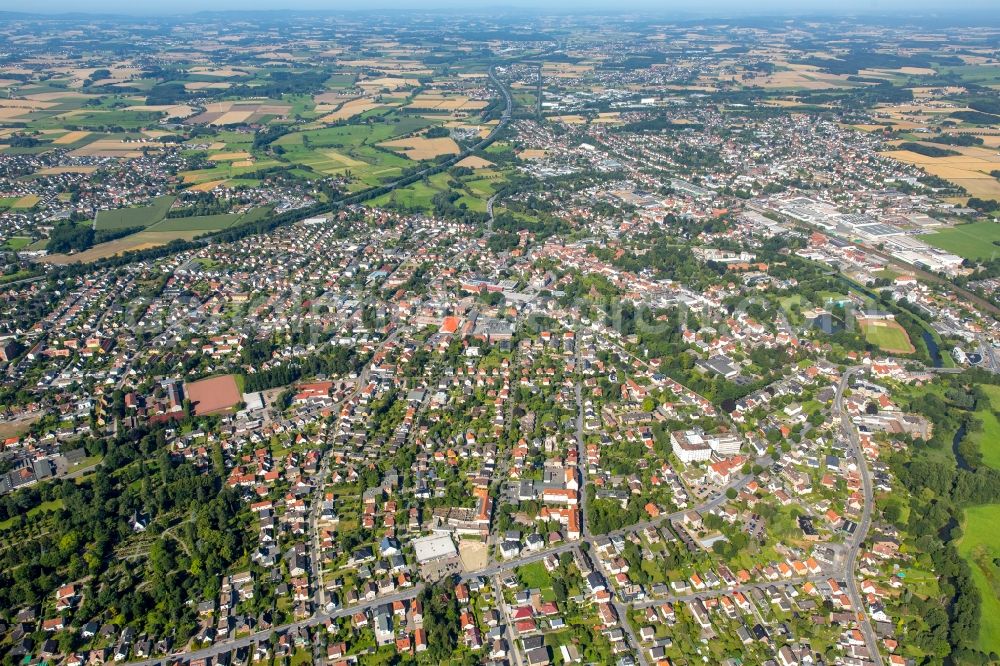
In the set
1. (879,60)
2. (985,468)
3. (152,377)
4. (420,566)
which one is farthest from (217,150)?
(879,60)

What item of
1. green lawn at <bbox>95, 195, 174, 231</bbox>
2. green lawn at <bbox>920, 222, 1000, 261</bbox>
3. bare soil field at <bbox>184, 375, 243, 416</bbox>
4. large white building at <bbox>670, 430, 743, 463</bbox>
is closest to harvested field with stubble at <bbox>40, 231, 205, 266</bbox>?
green lawn at <bbox>95, 195, 174, 231</bbox>

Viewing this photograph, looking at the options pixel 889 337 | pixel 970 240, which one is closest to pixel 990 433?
pixel 889 337

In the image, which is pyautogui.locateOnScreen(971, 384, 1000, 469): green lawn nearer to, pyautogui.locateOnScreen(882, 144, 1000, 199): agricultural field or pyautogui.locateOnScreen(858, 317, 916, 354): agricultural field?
pyautogui.locateOnScreen(858, 317, 916, 354): agricultural field

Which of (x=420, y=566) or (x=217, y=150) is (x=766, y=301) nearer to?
(x=420, y=566)

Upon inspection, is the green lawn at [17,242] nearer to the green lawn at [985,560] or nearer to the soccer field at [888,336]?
the soccer field at [888,336]

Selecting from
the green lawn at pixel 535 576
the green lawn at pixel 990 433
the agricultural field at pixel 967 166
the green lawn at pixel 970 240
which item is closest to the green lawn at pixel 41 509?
the green lawn at pixel 535 576

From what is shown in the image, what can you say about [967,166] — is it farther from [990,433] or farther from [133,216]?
[133,216]

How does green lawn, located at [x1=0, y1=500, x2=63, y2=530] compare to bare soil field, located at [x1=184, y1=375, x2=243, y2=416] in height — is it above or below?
below
